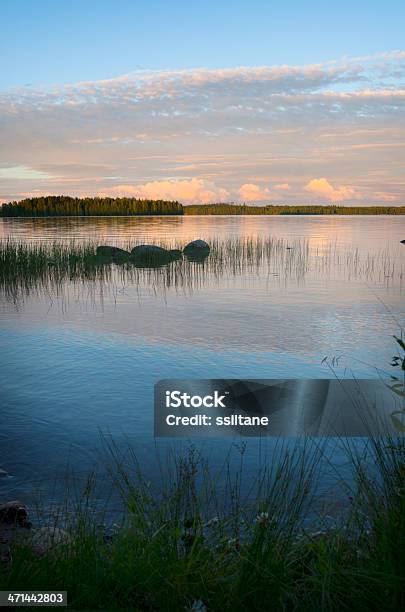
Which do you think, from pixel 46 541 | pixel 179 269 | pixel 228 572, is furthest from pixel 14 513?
pixel 179 269

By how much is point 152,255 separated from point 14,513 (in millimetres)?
22306

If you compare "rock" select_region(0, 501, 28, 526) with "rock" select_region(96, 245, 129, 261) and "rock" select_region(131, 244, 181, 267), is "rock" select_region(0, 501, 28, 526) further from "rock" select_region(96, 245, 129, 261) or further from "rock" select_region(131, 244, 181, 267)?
"rock" select_region(96, 245, 129, 261)

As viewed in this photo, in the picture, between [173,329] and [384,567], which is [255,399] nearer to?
[384,567]

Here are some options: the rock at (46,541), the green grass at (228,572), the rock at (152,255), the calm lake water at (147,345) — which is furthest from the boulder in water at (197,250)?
the green grass at (228,572)

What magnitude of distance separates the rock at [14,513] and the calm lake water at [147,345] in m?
0.56

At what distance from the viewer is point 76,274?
21.3m

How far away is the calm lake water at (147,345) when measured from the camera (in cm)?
666

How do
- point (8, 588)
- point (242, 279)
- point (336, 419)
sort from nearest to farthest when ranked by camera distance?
point (8, 588)
point (336, 419)
point (242, 279)

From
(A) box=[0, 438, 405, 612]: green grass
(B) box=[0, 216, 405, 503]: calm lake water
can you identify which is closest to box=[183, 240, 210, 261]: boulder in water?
(B) box=[0, 216, 405, 503]: calm lake water

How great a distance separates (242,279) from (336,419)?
48.1 ft

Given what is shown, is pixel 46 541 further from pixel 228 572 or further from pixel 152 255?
pixel 152 255

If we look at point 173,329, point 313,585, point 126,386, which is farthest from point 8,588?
point 173,329

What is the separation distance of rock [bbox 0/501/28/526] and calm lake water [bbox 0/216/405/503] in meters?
0.56

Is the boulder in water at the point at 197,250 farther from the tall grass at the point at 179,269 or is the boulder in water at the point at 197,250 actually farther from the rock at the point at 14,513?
the rock at the point at 14,513
